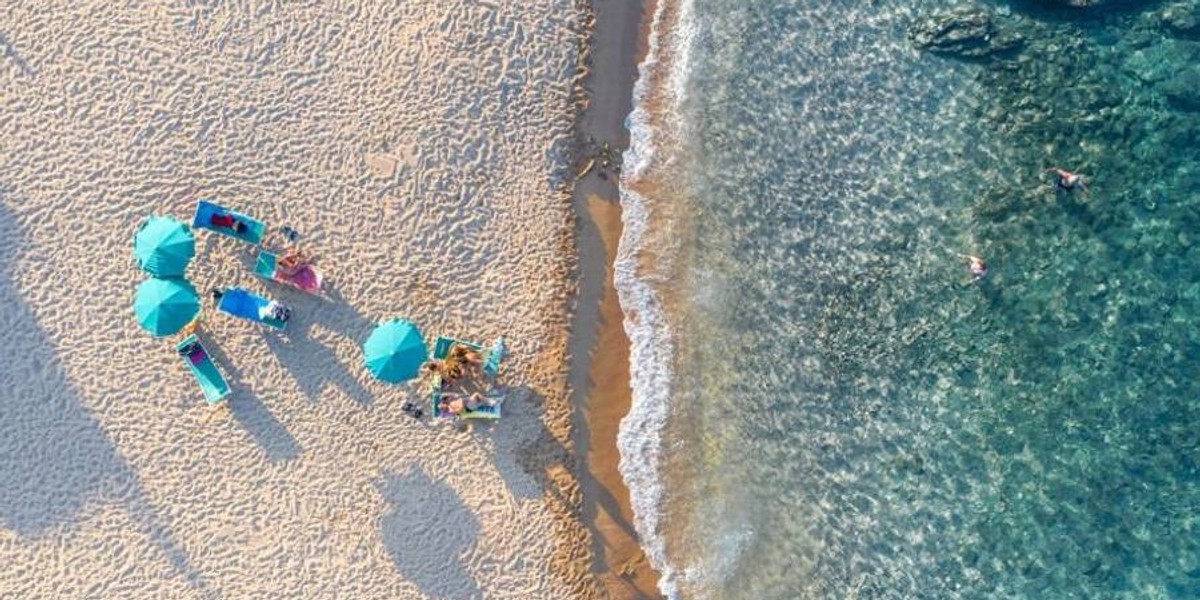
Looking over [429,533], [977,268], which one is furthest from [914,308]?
[429,533]

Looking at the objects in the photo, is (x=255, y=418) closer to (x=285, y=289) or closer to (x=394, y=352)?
(x=285, y=289)

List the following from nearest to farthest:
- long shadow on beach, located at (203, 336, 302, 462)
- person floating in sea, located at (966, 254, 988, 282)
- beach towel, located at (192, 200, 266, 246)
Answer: beach towel, located at (192, 200, 266, 246)
long shadow on beach, located at (203, 336, 302, 462)
person floating in sea, located at (966, 254, 988, 282)

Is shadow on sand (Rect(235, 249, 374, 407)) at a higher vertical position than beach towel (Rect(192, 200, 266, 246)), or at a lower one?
lower

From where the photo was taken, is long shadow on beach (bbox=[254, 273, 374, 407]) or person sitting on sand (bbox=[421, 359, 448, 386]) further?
long shadow on beach (bbox=[254, 273, 374, 407])

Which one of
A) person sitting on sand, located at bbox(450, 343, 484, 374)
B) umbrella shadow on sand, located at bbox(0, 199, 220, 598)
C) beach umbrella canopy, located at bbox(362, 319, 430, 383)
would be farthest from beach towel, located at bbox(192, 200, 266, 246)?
person sitting on sand, located at bbox(450, 343, 484, 374)

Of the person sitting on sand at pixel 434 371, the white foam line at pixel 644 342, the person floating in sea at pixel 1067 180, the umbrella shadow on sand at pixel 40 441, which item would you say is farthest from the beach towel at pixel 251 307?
the person floating in sea at pixel 1067 180

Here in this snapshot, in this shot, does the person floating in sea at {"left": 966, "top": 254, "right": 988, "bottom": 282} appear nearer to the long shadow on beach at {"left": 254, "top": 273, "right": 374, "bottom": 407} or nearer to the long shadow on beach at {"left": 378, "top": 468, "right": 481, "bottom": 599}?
the long shadow on beach at {"left": 378, "top": 468, "right": 481, "bottom": 599}

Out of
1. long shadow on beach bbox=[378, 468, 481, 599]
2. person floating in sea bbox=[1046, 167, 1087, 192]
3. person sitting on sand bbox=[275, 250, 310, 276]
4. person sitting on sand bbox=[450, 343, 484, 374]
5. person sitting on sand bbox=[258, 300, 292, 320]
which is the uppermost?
person sitting on sand bbox=[275, 250, 310, 276]

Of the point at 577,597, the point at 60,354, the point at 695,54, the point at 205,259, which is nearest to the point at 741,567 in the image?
the point at 577,597
